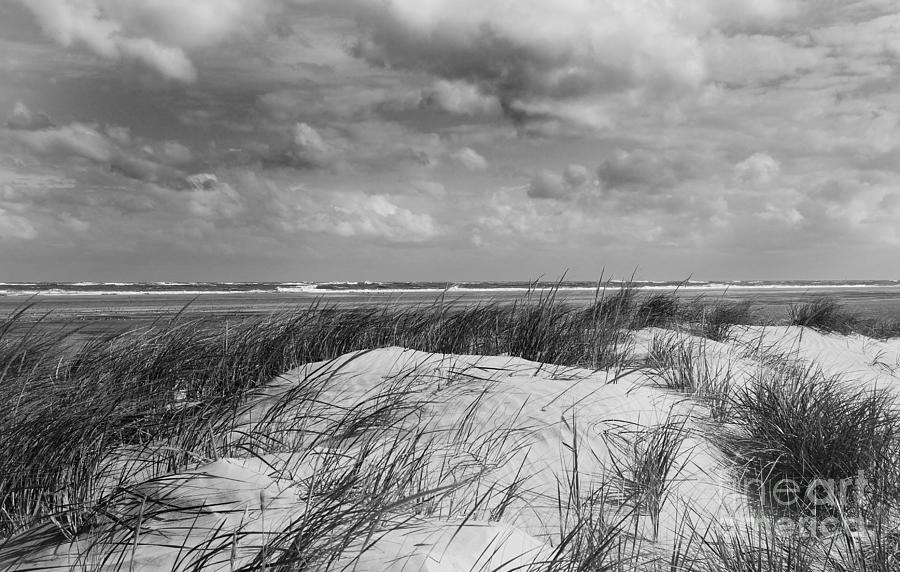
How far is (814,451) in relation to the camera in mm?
3297

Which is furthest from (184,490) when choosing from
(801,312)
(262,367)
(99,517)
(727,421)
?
(801,312)

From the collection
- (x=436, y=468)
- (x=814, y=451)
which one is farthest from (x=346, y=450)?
(x=814, y=451)

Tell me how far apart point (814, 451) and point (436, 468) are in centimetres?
197

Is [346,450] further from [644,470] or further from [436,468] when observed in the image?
[644,470]

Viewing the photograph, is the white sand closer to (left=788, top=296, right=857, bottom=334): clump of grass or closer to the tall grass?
the tall grass

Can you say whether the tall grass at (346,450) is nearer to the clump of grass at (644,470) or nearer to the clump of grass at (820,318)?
the clump of grass at (644,470)

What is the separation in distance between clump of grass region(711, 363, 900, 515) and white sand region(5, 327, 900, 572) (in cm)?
21

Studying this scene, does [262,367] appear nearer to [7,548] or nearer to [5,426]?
[5,426]

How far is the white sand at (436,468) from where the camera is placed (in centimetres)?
187

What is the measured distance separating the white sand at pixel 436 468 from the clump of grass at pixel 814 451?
0.69ft

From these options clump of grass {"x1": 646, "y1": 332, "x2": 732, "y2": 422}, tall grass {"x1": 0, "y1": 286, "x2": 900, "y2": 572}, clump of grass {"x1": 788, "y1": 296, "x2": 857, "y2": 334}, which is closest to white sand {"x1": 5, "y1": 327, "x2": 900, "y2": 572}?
tall grass {"x1": 0, "y1": 286, "x2": 900, "y2": 572}

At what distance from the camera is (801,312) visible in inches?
404

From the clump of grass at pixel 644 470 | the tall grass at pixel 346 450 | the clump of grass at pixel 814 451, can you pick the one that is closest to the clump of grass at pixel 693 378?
the tall grass at pixel 346 450

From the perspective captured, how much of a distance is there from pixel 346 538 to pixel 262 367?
3.18 m
